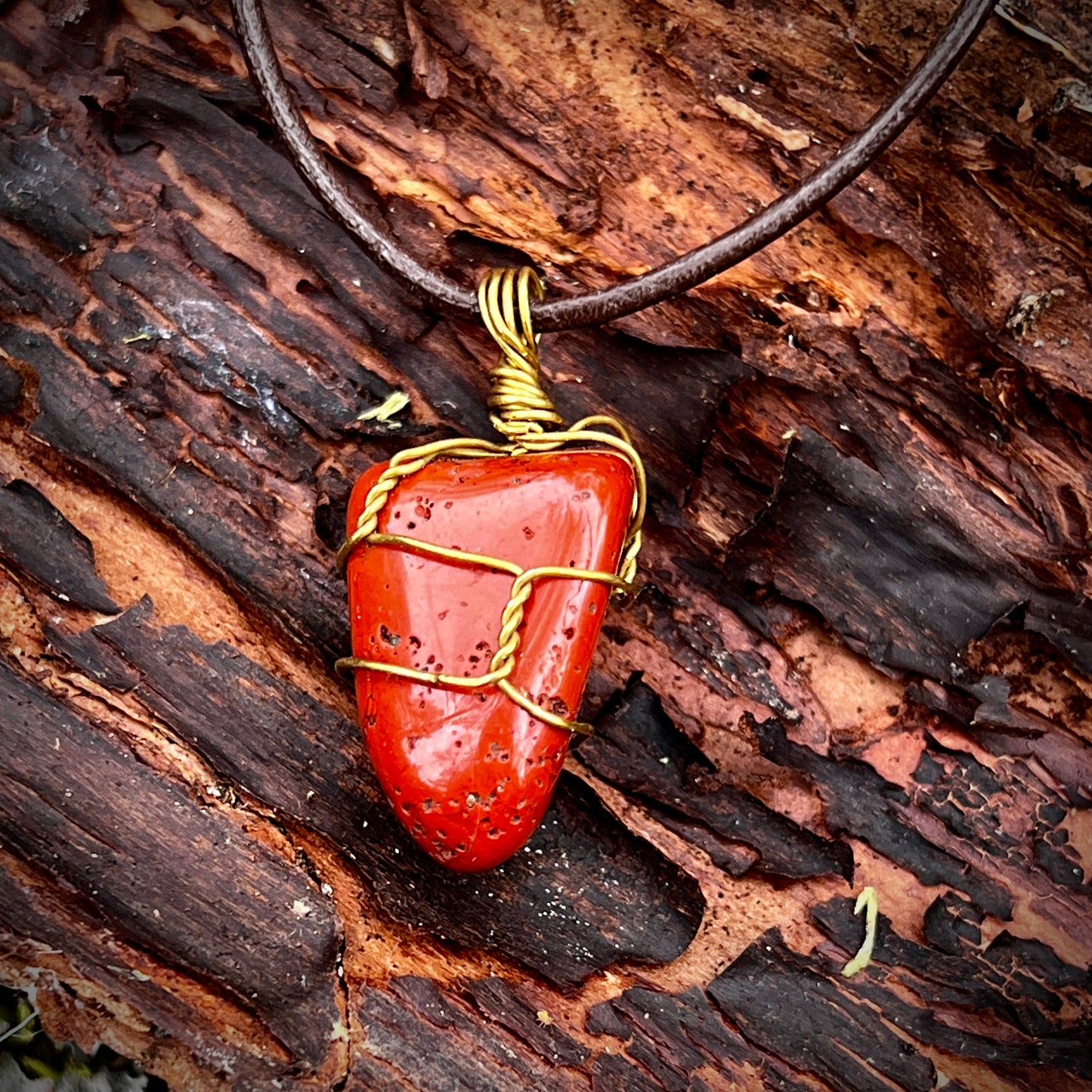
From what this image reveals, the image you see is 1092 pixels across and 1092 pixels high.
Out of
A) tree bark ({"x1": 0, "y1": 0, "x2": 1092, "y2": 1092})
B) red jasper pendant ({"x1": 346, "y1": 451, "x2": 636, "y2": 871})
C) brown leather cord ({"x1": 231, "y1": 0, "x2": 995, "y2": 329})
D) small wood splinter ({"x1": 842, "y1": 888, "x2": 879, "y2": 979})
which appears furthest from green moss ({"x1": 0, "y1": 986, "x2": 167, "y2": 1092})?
brown leather cord ({"x1": 231, "y1": 0, "x2": 995, "y2": 329})

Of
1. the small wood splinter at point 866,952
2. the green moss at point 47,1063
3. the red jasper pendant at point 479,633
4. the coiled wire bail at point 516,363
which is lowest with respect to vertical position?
the green moss at point 47,1063

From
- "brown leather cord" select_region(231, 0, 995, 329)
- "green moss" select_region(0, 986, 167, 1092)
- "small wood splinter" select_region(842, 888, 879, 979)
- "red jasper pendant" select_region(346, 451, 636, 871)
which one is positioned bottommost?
"green moss" select_region(0, 986, 167, 1092)

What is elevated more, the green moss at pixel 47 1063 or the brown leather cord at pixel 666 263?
the brown leather cord at pixel 666 263

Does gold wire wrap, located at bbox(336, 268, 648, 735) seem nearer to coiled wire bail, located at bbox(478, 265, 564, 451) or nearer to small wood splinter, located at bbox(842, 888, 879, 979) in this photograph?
coiled wire bail, located at bbox(478, 265, 564, 451)

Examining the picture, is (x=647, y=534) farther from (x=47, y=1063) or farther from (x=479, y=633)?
(x=47, y=1063)

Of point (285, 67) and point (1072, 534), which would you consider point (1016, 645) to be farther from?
point (285, 67)

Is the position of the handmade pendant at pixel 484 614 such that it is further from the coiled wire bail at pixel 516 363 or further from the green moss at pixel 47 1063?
the green moss at pixel 47 1063

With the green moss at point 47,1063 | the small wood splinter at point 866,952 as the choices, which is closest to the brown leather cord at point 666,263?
the small wood splinter at point 866,952

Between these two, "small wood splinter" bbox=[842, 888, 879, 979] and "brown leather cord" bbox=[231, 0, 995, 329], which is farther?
"small wood splinter" bbox=[842, 888, 879, 979]

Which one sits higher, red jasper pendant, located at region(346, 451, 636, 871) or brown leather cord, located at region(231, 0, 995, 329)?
brown leather cord, located at region(231, 0, 995, 329)
